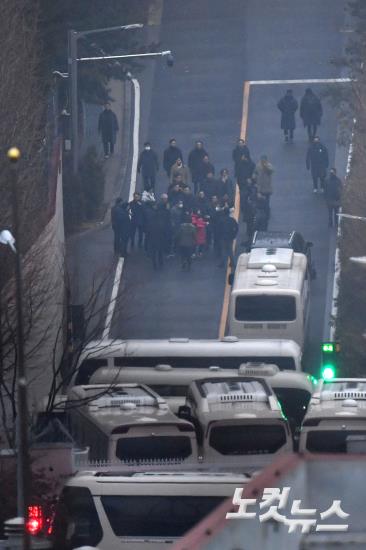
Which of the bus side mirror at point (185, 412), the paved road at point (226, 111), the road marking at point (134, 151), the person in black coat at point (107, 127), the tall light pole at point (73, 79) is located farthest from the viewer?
the person in black coat at point (107, 127)

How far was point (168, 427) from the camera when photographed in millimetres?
22578

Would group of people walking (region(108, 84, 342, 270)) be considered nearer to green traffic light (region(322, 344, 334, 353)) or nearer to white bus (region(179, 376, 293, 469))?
green traffic light (region(322, 344, 334, 353))

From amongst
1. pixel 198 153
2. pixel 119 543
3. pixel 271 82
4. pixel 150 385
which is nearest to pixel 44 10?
pixel 198 153

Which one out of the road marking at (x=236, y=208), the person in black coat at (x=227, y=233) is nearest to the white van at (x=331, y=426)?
the road marking at (x=236, y=208)

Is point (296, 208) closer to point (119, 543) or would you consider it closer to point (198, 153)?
point (198, 153)

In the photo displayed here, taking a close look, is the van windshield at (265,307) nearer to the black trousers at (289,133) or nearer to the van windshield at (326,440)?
the van windshield at (326,440)

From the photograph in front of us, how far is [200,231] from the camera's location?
148 feet

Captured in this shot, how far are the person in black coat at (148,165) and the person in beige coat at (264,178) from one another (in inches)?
146

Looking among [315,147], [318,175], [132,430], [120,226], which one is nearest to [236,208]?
[318,175]

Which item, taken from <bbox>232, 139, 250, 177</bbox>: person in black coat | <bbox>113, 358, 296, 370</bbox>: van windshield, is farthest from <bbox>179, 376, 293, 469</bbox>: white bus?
<bbox>232, 139, 250, 177</bbox>: person in black coat

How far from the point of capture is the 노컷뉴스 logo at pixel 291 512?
268 inches

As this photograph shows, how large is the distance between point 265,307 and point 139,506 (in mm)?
19836

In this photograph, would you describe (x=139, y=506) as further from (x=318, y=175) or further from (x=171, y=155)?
(x=171, y=155)

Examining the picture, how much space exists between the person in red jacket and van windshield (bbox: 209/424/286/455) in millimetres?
21647
